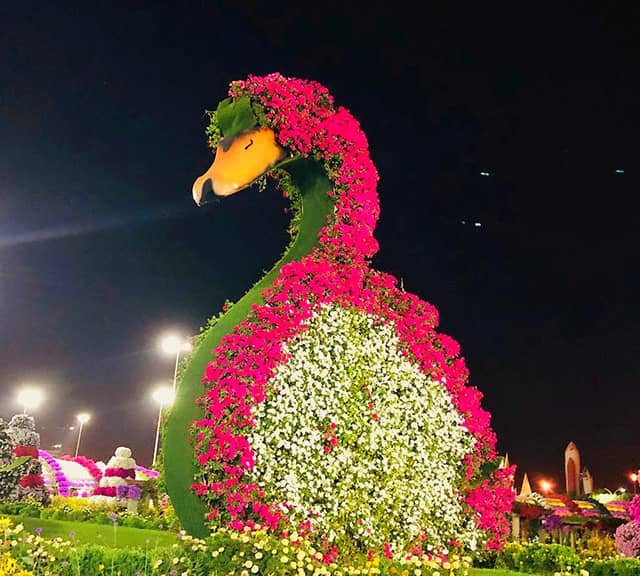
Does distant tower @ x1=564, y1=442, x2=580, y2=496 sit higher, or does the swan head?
the swan head

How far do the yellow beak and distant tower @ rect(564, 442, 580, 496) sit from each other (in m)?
28.9

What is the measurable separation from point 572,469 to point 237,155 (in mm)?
29544

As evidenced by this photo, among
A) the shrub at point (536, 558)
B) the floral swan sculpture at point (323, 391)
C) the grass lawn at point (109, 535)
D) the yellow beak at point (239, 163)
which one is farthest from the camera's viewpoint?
the shrub at point (536, 558)

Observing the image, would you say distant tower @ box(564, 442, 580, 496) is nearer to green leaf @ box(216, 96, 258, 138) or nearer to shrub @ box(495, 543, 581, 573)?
shrub @ box(495, 543, 581, 573)

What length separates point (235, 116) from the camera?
7.81 metres

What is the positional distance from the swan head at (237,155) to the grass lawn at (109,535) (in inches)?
167

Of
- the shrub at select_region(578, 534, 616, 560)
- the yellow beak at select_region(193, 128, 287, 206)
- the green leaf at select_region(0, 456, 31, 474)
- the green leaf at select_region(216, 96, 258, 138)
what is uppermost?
the green leaf at select_region(216, 96, 258, 138)

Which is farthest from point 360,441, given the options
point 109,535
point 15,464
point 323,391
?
point 15,464

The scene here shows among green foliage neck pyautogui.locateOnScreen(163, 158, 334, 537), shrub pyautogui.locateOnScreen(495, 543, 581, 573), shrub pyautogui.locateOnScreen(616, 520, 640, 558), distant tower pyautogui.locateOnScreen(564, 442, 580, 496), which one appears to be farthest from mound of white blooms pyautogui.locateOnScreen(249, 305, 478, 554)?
distant tower pyautogui.locateOnScreen(564, 442, 580, 496)

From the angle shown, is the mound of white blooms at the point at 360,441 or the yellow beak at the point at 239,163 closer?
the mound of white blooms at the point at 360,441

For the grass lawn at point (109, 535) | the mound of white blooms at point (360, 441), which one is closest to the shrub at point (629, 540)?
the mound of white blooms at point (360, 441)

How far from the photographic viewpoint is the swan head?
7273 mm

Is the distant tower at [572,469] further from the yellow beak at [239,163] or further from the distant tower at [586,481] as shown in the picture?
the yellow beak at [239,163]

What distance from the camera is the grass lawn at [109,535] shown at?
890cm
